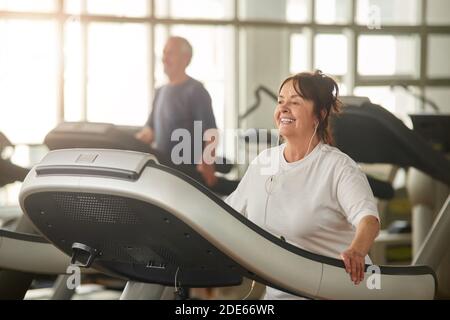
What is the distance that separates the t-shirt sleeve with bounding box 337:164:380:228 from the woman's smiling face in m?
0.08

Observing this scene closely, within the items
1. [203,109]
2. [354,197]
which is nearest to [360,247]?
[354,197]

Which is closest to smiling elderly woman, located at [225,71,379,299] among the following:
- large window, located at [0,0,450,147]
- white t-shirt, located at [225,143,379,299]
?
white t-shirt, located at [225,143,379,299]

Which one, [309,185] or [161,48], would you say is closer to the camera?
[309,185]

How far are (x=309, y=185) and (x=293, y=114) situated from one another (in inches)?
4.3

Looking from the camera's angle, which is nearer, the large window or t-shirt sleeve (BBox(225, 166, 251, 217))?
t-shirt sleeve (BBox(225, 166, 251, 217))

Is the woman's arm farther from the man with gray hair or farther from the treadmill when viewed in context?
the man with gray hair

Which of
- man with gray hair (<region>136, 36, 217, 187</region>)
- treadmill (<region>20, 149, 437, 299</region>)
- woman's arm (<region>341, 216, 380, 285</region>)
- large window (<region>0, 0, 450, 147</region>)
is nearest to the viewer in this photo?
treadmill (<region>20, 149, 437, 299</region>)

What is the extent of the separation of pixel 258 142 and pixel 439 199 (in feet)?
4.30

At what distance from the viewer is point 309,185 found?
1.12 meters

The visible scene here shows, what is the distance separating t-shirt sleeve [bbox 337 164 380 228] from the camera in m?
1.07

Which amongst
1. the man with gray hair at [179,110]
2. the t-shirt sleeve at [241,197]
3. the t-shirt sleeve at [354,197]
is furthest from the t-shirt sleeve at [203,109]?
the t-shirt sleeve at [354,197]

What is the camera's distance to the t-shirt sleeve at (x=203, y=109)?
1.36 m

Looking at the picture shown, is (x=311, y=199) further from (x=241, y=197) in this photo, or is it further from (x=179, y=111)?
(x=179, y=111)
